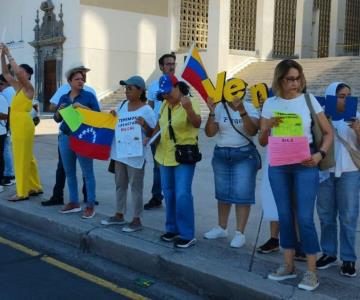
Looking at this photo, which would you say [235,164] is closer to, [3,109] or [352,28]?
[3,109]

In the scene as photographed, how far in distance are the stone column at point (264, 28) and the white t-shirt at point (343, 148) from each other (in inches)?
843

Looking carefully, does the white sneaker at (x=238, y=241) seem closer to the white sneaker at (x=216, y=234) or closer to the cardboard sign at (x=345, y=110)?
the white sneaker at (x=216, y=234)

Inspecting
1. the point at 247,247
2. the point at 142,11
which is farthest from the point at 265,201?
the point at 142,11

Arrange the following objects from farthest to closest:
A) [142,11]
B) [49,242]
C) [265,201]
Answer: [142,11], [49,242], [265,201]

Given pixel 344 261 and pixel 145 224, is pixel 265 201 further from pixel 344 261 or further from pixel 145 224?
pixel 145 224

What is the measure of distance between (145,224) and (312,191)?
244cm

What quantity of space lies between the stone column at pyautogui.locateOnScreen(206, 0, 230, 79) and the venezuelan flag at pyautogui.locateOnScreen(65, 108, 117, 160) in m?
18.1

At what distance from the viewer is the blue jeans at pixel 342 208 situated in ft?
13.7

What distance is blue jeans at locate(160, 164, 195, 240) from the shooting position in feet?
15.9

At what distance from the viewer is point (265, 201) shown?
464 centimetres

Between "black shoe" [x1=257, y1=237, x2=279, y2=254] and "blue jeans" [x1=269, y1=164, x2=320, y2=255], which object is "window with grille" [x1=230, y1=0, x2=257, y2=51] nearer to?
"black shoe" [x1=257, y1=237, x2=279, y2=254]

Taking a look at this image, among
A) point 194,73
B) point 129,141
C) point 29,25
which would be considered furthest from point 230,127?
point 29,25

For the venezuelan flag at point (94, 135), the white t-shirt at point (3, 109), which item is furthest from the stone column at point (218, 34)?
the venezuelan flag at point (94, 135)

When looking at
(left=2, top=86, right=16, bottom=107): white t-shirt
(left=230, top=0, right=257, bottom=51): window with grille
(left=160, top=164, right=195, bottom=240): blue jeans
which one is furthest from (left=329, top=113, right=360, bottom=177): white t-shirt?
(left=230, top=0, right=257, bottom=51): window with grille
